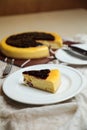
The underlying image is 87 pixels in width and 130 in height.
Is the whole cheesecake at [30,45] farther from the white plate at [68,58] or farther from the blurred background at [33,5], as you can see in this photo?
the blurred background at [33,5]

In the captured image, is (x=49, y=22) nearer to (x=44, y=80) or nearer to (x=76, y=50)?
(x=76, y=50)

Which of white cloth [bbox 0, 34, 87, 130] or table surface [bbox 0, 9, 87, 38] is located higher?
white cloth [bbox 0, 34, 87, 130]

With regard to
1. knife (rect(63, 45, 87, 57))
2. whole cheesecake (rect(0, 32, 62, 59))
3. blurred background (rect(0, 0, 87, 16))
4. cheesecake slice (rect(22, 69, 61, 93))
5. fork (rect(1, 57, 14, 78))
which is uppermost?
cheesecake slice (rect(22, 69, 61, 93))

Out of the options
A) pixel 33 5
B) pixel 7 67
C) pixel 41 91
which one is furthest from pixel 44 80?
pixel 33 5

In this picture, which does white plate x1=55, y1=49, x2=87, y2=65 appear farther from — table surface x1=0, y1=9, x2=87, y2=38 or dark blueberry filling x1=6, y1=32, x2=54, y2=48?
table surface x1=0, y1=9, x2=87, y2=38

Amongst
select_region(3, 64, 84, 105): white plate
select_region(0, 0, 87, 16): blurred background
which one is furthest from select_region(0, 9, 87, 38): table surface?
select_region(3, 64, 84, 105): white plate

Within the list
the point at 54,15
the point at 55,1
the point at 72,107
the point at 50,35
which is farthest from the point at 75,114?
the point at 55,1

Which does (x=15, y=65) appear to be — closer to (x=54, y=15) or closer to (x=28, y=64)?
(x=28, y=64)
